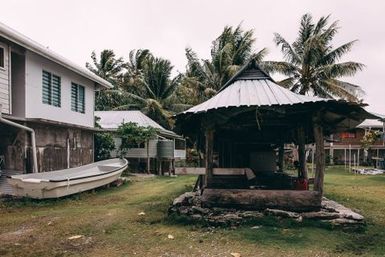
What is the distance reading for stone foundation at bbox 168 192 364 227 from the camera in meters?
8.33

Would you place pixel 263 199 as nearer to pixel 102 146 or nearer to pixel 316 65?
pixel 102 146

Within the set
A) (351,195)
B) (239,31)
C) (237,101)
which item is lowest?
(351,195)

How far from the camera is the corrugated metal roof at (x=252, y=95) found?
28.5 ft

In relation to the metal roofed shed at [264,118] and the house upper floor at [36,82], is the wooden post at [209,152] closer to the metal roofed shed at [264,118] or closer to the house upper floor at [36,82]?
A: the metal roofed shed at [264,118]

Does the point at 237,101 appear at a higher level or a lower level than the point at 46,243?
higher

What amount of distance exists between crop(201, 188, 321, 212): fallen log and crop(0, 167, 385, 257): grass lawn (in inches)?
33.0

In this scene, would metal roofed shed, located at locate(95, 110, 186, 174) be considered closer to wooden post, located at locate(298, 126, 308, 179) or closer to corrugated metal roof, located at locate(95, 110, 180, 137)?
corrugated metal roof, located at locate(95, 110, 180, 137)

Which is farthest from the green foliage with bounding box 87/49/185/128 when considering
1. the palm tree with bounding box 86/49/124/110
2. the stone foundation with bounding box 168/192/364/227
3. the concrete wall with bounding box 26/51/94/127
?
the stone foundation with bounding box 168/192/364/227

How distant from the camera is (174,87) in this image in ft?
116

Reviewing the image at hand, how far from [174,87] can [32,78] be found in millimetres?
22111

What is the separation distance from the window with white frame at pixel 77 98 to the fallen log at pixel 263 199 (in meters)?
9.94

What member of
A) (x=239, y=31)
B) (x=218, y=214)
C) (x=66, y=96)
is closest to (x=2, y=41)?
(x=66, y=96)

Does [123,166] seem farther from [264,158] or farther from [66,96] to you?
[264,158]

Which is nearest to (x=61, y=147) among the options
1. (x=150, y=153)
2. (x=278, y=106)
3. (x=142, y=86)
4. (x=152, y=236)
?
(x=150, y=153)
